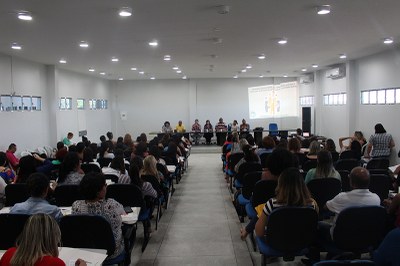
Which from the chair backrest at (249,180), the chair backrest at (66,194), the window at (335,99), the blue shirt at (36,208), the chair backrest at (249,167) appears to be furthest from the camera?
the window at (335,99)

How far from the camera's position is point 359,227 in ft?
10.0

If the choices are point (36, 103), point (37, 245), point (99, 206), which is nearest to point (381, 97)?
point (99, 206)

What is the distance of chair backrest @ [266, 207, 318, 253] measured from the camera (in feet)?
9.79

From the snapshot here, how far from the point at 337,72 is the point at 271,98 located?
20.4ft

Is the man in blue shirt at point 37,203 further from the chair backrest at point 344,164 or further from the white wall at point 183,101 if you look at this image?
the white wall at point 183,101

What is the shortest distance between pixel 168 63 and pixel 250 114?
8.49m

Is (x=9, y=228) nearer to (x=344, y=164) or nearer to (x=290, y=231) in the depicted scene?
(x=290, y=231)

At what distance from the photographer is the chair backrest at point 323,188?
414 centimetres

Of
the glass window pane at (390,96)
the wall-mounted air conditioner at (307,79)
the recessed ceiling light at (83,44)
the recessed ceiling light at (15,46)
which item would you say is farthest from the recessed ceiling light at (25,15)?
the wall-mounted air conditioner at (307,79)

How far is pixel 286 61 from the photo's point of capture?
12.5 metres

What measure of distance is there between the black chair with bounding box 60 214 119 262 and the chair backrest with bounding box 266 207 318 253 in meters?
1.35

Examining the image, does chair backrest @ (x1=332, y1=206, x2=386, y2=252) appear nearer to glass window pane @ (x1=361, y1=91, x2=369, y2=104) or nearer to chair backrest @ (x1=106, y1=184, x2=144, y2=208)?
chair backrest @ (x1=106, y1=184, x2=144, y2=208)

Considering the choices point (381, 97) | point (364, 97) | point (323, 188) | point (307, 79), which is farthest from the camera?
point (307, 79)

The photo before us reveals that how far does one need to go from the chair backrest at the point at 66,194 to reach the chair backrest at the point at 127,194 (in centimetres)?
38
